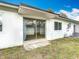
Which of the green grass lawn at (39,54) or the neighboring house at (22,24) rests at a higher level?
the neighboring house at (22,24)

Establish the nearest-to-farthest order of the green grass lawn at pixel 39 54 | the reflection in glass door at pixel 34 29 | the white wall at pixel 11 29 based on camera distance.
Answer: the green grass lawn at pixel 39 54 → the white wall at pixel 11 29 → the reflection in glass door at pixel 34 29

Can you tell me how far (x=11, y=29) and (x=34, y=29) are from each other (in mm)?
3023

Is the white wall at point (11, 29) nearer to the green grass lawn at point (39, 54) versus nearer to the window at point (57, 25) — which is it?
the green grass lawn at point (39, 54)

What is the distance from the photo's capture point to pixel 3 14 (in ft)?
28.8

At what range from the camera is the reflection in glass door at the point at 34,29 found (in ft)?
36.8

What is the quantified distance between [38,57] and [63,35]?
11414 mm

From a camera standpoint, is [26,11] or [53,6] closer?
[26,11]

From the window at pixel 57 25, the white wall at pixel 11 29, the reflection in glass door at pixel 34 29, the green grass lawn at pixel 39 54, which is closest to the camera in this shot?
the green grass lawn at pixel 39 54

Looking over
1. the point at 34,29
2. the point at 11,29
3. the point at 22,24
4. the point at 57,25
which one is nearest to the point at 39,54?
the point at 11,29

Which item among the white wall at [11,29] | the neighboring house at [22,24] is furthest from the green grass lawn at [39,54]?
the neighboring house at [22,24]

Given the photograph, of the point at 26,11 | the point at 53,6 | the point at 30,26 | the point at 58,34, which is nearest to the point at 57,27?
the point at 58,34

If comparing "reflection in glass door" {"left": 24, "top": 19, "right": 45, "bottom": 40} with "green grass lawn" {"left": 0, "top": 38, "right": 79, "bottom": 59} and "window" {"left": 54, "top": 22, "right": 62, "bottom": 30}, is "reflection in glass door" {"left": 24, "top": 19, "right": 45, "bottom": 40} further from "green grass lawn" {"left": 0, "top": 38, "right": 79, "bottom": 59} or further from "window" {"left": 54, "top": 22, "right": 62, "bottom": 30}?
"window" {"left": 54, "top": 22, "right": 62, "bottom": 30}

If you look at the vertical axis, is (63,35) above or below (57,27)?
below

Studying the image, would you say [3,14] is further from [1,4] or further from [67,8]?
[67,8]
